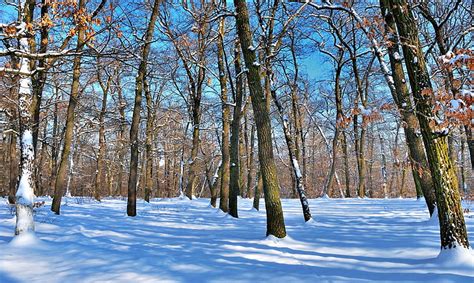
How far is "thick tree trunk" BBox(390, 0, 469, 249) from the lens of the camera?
199 inches

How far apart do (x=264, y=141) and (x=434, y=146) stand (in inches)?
132

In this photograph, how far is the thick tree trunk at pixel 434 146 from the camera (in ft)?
16.6

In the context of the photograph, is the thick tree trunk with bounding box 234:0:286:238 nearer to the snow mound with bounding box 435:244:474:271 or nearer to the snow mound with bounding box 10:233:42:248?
the snow mound with bounding box 435:244:474:271

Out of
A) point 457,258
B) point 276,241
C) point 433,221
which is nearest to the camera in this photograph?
point 457,258

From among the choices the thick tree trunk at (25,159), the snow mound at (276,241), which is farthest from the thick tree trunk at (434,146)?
the thick tree trunk at (25,159)

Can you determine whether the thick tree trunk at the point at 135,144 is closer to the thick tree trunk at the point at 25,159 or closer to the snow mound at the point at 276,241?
the thick tree trunk at the point at 25,159

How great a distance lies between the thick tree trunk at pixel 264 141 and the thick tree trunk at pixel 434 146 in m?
3.03

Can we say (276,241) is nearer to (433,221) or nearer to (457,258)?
(457,258)

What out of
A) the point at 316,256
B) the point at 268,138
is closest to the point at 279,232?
the point at 316,256

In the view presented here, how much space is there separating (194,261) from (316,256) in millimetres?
2156

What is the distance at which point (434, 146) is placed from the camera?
5.25 metres

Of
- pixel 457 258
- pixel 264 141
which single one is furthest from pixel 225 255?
pixel 457 258

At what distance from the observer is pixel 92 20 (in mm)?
6066

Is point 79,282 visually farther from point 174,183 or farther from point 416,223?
point 174,183
